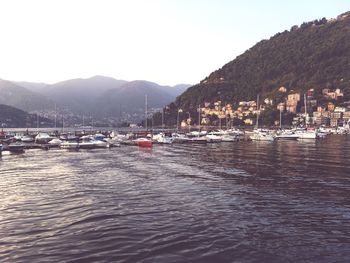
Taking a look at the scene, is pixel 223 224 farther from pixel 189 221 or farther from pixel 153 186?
pixel 153 186

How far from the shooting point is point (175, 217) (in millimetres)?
20062

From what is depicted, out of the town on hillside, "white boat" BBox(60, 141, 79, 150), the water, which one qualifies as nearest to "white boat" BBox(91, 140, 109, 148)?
"white boat" BBox(60, 141, 79, 150)

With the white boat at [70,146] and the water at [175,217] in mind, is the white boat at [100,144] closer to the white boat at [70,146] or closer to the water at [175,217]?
the white boat at [70,146]

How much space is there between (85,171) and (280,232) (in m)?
25.2

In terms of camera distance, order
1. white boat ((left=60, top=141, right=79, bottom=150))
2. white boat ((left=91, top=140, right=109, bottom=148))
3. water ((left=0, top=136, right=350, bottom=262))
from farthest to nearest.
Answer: white boat ((left=91, top=140, right=109, bottom=148)) < white boat ((left=60, top=141, right=79, bottom=150)) < water ((left=0, top=136, right=350, bottom=262))

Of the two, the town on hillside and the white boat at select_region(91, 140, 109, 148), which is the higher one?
the town on hillside

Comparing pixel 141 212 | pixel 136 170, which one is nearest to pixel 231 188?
pixel 141 212

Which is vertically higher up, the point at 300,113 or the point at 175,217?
the point at 300,113

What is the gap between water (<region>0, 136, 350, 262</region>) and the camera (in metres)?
15.0

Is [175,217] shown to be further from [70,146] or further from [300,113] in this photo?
[300,113]

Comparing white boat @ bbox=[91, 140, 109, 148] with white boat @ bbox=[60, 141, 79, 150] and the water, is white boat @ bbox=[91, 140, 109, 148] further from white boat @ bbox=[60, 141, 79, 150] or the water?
the water

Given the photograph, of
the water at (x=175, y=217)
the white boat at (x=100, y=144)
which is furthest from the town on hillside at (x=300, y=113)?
the water at (x=175, y=217)

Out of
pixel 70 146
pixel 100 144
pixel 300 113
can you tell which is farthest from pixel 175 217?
pixel 300 113

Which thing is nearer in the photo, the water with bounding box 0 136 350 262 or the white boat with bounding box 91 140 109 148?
the water with bounding box 0 136 350 262
